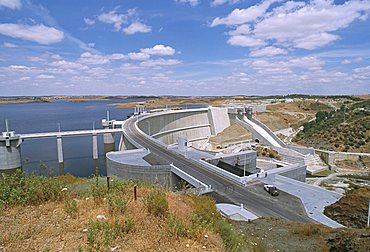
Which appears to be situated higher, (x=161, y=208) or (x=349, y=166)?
Answer: (x=161, y=208)

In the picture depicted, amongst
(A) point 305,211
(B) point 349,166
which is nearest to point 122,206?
(A) point 305,211

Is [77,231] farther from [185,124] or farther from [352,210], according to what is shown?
[185,124]

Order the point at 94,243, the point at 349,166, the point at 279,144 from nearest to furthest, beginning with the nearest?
the point at 94,243
the point at 349,166
the point at 279,144

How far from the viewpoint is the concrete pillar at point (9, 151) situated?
3500 centimetres

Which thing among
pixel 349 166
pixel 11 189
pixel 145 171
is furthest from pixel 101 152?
pixel 11 189

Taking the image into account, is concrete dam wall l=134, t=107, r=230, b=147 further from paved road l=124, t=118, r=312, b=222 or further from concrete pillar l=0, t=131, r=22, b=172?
paved road l=124, t=118, r=312, b=222

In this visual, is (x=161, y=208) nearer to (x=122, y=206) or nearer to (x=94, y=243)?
(x=122, y=206)

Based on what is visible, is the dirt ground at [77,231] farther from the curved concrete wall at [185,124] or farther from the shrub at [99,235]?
the curved concrete wall at [185,124]

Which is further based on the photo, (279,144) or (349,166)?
(279,144)

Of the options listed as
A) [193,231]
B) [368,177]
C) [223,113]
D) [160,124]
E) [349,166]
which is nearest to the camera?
[193,231]

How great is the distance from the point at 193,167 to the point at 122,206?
1905cm

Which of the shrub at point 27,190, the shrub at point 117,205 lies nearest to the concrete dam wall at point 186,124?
the shrub at point 27,190

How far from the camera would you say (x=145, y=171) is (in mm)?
23891

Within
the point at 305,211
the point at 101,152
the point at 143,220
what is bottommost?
the point at 101,152
